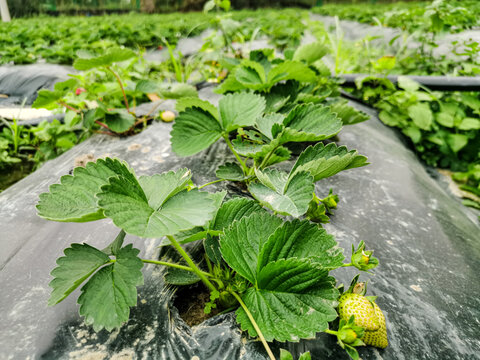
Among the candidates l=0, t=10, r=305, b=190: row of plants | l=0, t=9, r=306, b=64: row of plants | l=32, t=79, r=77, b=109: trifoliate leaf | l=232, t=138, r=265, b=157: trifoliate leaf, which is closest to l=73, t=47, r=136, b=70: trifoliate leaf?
l=0, t=10, r=305, b=190: row of plants

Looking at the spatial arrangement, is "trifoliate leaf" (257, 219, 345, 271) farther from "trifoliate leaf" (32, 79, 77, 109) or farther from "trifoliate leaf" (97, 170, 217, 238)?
"trifoliate leaf" (32, 79, 77, 109)

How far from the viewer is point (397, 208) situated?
46.3 inches

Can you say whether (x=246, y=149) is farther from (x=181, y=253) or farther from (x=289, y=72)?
(x=289, y=72)

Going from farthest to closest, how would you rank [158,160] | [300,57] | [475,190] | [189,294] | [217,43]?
[217,43] < [475,190] < [300,57] < [158,160] < [189,294]

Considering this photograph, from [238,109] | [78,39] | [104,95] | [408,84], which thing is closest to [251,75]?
[238,109]

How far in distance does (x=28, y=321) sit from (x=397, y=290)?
2.91 feet

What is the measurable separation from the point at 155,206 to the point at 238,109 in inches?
19.4

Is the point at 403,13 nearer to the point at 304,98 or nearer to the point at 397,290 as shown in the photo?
the point at 304,98

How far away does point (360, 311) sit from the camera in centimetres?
60

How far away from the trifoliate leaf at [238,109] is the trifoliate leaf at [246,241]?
364mm

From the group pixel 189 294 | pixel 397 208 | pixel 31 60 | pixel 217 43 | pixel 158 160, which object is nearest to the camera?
pixel 189 294

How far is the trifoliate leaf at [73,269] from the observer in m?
0.54

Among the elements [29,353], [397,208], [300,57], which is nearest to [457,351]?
[397,208]

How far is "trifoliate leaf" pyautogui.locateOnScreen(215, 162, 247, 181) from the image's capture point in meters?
0.94
